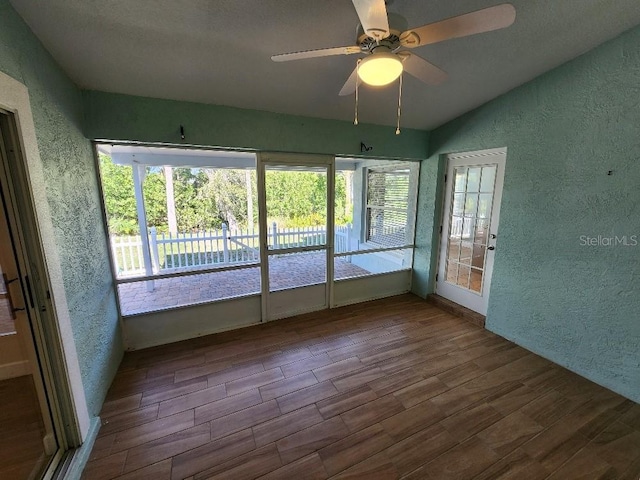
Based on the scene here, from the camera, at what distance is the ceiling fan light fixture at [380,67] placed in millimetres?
1161

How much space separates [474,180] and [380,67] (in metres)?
2.48

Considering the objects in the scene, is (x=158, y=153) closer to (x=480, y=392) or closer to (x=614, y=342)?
(x=480, y=392)

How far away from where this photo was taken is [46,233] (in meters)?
1.39

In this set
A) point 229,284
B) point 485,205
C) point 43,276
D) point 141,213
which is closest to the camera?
point 43,276

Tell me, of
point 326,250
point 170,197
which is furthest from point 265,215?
point 170,197

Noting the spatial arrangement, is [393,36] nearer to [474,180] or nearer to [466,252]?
[474,180]

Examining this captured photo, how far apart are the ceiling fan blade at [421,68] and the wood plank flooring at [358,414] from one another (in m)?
2.15

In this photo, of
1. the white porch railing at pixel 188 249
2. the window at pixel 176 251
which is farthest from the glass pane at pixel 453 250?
the window at pixel 176 251

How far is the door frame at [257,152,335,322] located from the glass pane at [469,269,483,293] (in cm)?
170

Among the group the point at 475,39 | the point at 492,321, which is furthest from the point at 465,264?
the point at 475,39

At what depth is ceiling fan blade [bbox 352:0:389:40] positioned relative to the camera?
97cm

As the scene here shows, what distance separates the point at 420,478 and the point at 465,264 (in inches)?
97.0

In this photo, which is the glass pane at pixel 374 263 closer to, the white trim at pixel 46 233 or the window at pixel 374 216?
the window at pixel 374 216

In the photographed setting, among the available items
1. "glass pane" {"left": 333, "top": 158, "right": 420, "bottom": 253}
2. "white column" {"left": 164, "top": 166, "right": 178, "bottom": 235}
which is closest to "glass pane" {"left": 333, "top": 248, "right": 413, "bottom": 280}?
→ "glass pane" {"left": 333, "top": 158, "right": 420, "bottom": 253}
